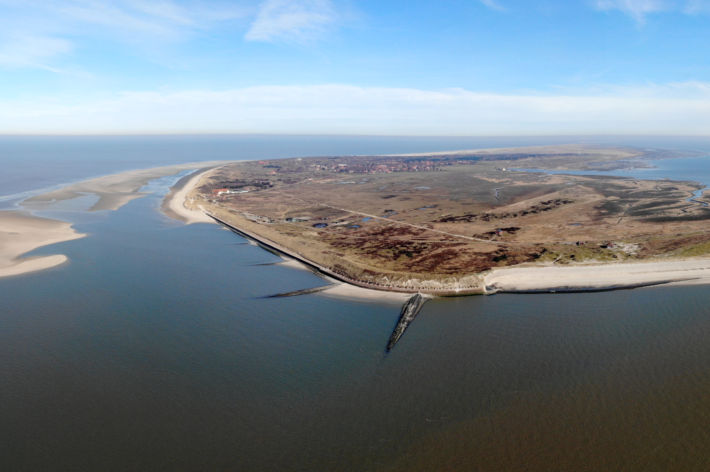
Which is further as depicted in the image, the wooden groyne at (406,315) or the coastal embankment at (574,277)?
the coastal embankment at (574,277)

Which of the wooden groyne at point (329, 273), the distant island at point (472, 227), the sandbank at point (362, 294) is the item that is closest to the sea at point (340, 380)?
the sandbank at point (362, 294)

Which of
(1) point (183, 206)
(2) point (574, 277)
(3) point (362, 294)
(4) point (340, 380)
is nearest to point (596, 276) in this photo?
(2) point (574, 277)

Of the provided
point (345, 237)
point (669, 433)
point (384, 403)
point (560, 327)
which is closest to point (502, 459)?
point (384, 403)

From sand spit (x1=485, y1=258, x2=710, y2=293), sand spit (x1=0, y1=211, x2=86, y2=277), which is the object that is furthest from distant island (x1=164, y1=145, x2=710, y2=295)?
sand spit (x1=0, y1=211, x2=86, y2=277)

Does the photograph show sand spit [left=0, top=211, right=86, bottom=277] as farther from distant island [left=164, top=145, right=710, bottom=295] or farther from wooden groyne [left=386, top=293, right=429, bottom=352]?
wooden groyne [left=386, top=293, right=429, bottom=352]

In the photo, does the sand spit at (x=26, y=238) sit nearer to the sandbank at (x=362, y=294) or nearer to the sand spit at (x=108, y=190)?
the sand spit at (x=108, y=190)

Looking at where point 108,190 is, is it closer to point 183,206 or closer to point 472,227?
point 183,206

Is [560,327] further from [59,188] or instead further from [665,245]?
[59,188]
